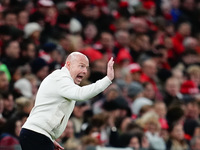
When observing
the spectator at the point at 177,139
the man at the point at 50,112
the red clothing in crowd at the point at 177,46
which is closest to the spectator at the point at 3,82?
the spectator at the point at 177,139

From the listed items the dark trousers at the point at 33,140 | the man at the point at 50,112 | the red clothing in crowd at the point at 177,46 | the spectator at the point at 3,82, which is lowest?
the red clothing in crowd at the point at 177,46

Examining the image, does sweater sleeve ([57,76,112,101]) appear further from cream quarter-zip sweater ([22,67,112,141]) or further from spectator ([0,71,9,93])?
spectator ([0,71,9,93])

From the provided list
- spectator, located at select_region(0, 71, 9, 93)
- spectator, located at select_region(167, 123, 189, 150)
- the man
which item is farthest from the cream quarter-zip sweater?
spectator, located at select_region(167, 123, 189, 150)

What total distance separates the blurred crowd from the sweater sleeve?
252 centimetres

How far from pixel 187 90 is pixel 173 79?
72 centimetres

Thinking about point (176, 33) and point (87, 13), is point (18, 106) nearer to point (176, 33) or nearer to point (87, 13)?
point (87, 13)

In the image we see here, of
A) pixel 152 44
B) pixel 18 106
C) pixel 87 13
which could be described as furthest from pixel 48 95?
pixel 152 44

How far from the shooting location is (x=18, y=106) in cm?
980

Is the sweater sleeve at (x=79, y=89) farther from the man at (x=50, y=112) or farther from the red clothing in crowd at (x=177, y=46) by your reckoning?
the red clothing in crowd at (x=177, y=46)

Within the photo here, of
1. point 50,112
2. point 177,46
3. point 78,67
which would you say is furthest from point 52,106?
point 177,46

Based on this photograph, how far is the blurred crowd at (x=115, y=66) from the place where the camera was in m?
9.96

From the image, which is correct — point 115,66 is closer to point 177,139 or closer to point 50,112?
point 177,139

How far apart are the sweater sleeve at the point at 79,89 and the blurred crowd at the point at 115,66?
252cm

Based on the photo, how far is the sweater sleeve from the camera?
6090 millimetres
